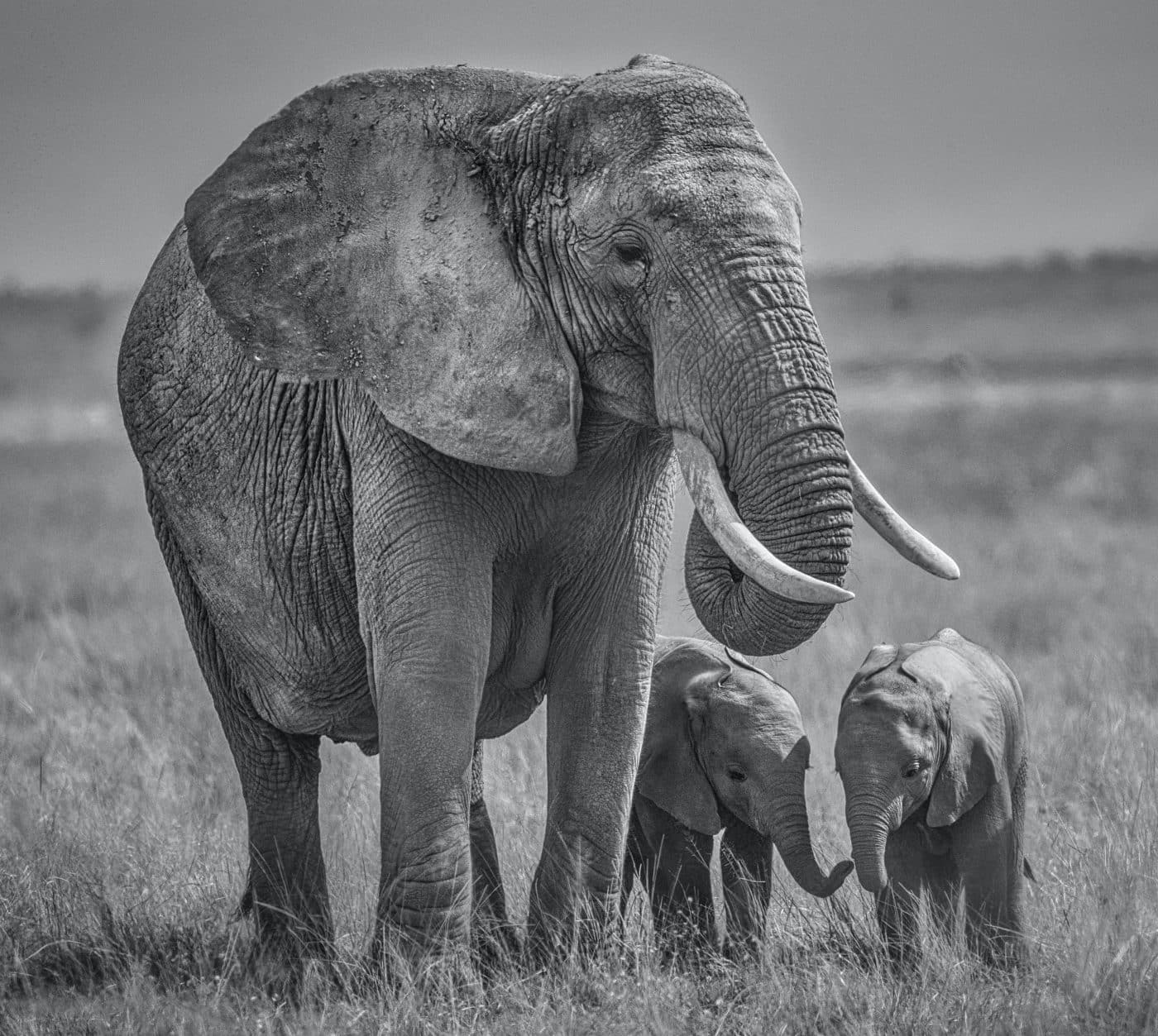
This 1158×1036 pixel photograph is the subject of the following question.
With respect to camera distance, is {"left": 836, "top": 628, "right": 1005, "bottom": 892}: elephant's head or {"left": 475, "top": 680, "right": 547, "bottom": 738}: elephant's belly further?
{"left": 475, "top": 680, "right": 547, "bottom": 738}: elephant's belly

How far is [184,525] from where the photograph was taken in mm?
6039

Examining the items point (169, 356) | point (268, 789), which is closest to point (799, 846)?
point (268, 789)

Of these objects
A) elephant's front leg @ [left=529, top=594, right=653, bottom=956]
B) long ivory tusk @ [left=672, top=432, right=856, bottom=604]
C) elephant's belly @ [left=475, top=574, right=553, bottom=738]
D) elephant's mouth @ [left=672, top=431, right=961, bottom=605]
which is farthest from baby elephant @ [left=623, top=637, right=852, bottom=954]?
long ivory tusk @ [left=672, top=432, right=856, bottom=604]

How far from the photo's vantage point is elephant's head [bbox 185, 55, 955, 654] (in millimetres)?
4516

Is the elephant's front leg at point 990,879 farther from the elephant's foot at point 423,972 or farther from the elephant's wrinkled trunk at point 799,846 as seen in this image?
the elephant's foot at point 423,972

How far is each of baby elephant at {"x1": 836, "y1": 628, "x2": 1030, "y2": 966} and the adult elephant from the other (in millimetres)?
617

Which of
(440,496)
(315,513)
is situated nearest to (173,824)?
(315,513)

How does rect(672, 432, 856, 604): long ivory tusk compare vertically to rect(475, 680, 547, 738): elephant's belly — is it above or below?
above

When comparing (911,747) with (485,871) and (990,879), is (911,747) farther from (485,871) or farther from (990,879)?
(485,871)

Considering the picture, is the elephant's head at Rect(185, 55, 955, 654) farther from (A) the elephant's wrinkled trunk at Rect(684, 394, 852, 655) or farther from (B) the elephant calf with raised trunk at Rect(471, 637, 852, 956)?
(B) the elephant calf with raised trunk at Rect(471, 637, 852, 956)

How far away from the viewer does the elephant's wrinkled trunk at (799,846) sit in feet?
17.7

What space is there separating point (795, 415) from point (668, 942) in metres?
1.91

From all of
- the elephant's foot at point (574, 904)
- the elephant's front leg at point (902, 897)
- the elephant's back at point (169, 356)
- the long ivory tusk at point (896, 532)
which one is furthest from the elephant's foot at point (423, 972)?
the elephant's back at point (169, 356)

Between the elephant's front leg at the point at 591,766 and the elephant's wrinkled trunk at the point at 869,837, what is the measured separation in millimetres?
666
